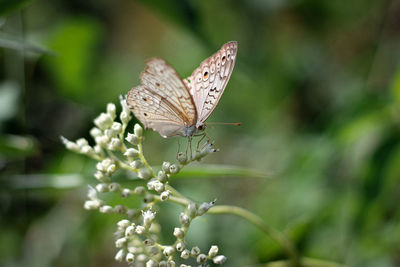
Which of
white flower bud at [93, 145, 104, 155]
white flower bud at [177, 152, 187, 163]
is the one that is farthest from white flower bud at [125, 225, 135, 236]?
white flower bud at [93, 145, 104, 155]

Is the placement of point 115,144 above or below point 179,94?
below

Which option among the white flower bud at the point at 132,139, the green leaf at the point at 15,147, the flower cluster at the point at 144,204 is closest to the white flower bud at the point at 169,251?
the flower cluster at the point at 144,204

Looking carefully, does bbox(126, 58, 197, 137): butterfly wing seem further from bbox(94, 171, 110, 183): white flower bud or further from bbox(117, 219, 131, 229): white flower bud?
bbox(117, 219, 131, 229): white flower bud

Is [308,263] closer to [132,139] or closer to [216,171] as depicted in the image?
[216,171]

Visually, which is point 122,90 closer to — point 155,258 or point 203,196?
point 203,196

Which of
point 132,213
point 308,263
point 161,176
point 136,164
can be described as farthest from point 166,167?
point 308,263

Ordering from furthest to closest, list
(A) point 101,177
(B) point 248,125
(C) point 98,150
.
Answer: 1. (B) point 248,125
2. (C) point 98,150
3. (A) point 101,177

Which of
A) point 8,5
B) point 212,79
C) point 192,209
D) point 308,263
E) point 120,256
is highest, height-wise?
point 8,5
